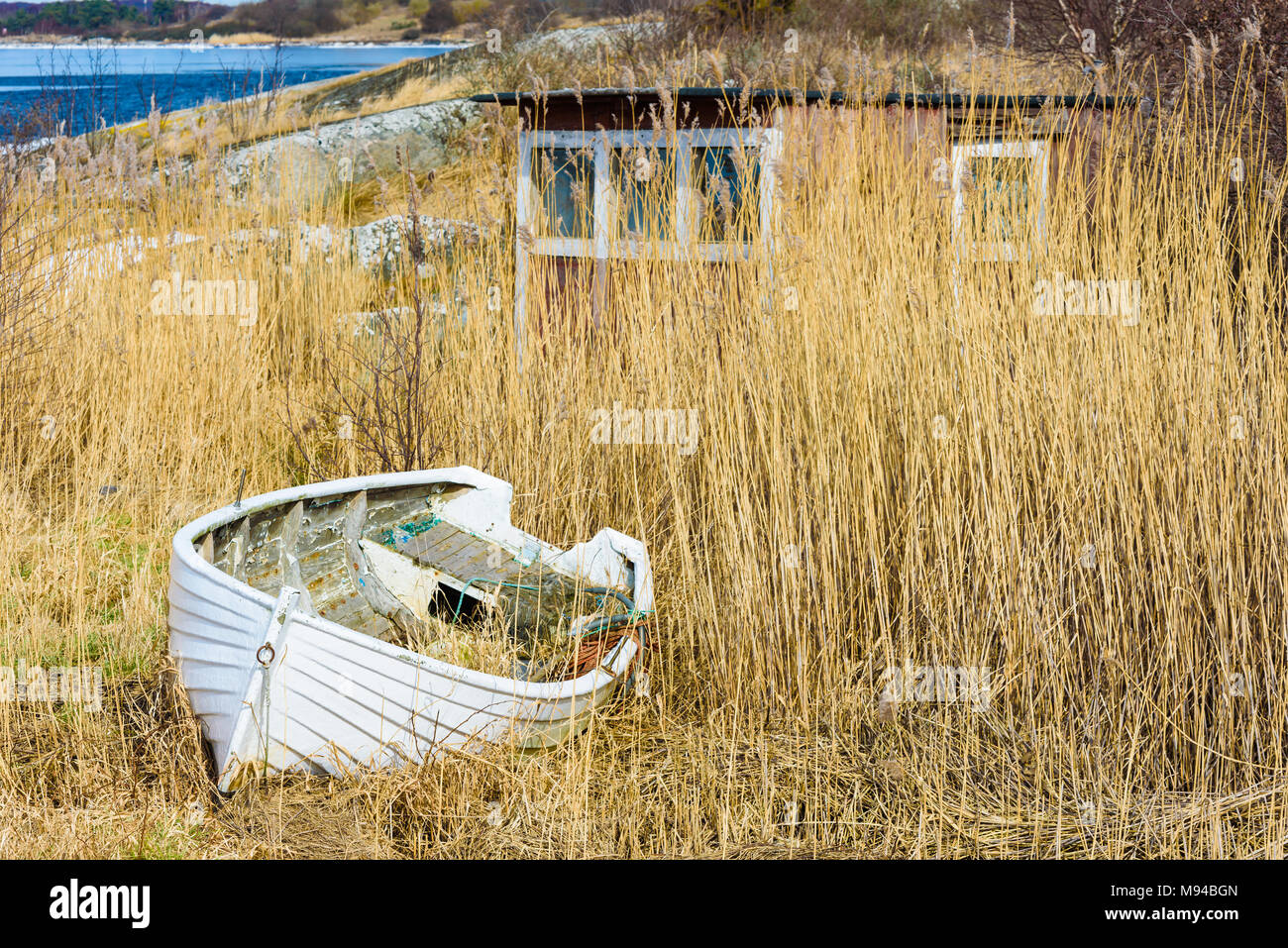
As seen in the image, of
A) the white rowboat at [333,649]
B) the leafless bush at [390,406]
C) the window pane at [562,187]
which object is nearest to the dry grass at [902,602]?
the white rowboat at [333,649]

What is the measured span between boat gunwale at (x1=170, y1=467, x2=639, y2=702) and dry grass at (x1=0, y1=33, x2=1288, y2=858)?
0.15m

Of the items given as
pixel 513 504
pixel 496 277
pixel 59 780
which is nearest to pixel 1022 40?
pixel 496 277

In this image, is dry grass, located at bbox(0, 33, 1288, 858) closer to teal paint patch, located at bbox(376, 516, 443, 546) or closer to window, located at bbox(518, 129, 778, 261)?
window, located at bbox(518, 129, 778, 261)

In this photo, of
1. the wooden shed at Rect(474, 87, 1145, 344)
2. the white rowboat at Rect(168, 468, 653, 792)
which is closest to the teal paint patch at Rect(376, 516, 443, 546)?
the white rowboat at Rect(168, 468, 653, 792)

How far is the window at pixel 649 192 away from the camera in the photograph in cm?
310

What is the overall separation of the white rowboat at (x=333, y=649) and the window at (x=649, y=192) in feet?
3.19

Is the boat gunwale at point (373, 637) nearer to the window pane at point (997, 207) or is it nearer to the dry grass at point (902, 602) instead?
the dry grass at point (902, 602)

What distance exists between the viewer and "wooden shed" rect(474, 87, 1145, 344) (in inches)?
108

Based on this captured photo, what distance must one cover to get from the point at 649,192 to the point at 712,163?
3.16 ft

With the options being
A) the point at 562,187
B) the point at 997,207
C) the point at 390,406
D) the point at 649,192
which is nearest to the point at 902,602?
the point at 997,207

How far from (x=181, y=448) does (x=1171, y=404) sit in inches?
148

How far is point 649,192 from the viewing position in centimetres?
326

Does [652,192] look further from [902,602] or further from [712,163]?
[902,602]

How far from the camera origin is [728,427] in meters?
2.79
